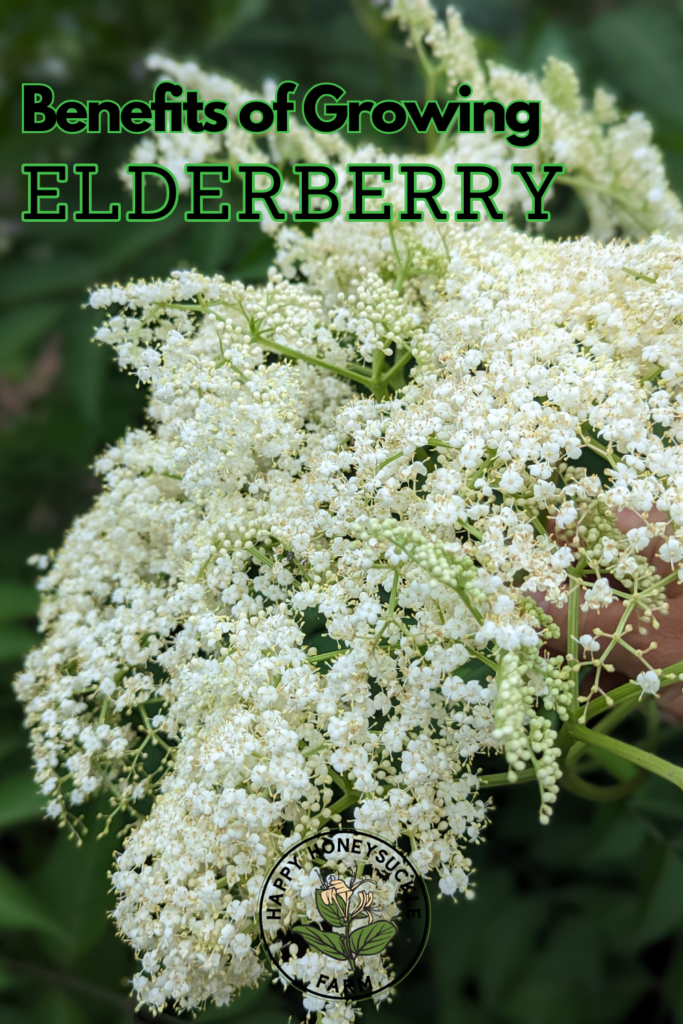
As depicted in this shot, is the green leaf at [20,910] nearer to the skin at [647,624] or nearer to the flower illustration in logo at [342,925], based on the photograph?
the flower illustration in logo at [342,925]

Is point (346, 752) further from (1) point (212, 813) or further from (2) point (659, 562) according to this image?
(2) point (659, 562)

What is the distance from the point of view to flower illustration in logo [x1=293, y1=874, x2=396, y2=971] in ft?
1.91

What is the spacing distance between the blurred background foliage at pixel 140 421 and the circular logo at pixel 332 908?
0.33ft

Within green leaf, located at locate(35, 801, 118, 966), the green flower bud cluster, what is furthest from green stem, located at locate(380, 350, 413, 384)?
green leaf, located at locate(35, 801, 118, 966)

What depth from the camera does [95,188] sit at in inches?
65.1

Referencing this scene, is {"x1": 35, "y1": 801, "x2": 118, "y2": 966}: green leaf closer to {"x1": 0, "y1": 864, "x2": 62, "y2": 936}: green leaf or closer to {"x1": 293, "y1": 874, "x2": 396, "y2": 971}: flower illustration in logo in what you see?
{"x1": 0, "y1": 864, "x2": 62, "y2": 936}: green leaf

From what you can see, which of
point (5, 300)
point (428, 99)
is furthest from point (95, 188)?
point (428, 99)

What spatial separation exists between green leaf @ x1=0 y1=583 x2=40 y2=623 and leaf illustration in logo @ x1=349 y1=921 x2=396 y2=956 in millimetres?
847

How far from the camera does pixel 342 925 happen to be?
23.0 inches

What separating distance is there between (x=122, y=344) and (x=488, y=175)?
18.8 inches

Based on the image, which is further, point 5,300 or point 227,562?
point 5,300

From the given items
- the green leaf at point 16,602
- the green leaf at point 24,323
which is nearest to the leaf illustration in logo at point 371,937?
the green leaf at point 16,602

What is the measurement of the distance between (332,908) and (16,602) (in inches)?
34.6

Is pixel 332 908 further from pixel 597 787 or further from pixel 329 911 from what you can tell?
pixel 597 787
